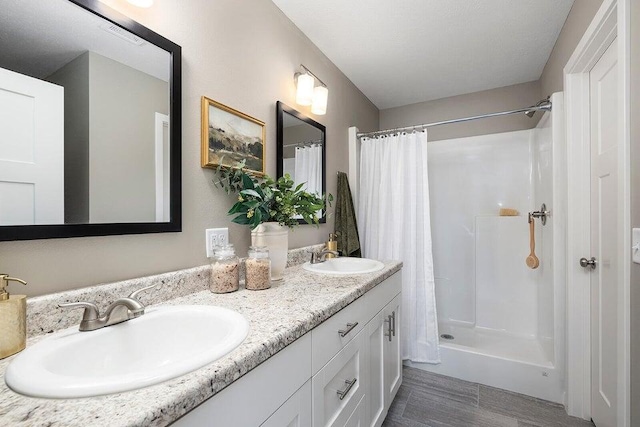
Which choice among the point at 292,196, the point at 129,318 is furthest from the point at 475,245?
the point at 129,318

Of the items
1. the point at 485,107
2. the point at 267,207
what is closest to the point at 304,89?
the point at 267,207

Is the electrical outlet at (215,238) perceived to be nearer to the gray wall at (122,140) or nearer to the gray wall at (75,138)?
the gray wall at (122,140)

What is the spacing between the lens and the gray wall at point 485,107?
200cm

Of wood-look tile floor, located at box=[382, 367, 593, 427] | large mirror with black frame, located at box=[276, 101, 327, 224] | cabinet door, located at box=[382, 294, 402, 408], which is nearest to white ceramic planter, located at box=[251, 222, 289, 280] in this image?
large mirror with black frame, located at box=[276, 101, 327, 224]

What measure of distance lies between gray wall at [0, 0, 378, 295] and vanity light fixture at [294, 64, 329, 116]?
0.05 m

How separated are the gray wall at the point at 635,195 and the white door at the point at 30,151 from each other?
182 centimetres

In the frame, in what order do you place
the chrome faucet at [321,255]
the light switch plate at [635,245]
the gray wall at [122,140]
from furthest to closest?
the chrome faucet at [321,255]
the light switch plate at [635,245]
the gray wall at [122,140]

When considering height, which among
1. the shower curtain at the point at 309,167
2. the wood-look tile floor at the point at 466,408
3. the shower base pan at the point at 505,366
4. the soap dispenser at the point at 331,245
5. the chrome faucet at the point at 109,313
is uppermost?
the shower curtain at the point at 309,167

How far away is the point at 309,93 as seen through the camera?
1.73m

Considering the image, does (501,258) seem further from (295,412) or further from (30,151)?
(30,151)

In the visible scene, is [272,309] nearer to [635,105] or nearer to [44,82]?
[44,82]

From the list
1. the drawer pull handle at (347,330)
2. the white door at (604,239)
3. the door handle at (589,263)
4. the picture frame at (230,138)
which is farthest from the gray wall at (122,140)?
the door handle at (589,263)

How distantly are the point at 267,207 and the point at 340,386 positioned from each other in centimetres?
77

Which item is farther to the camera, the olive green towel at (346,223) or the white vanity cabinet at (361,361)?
the olive green towel at (346,223)
